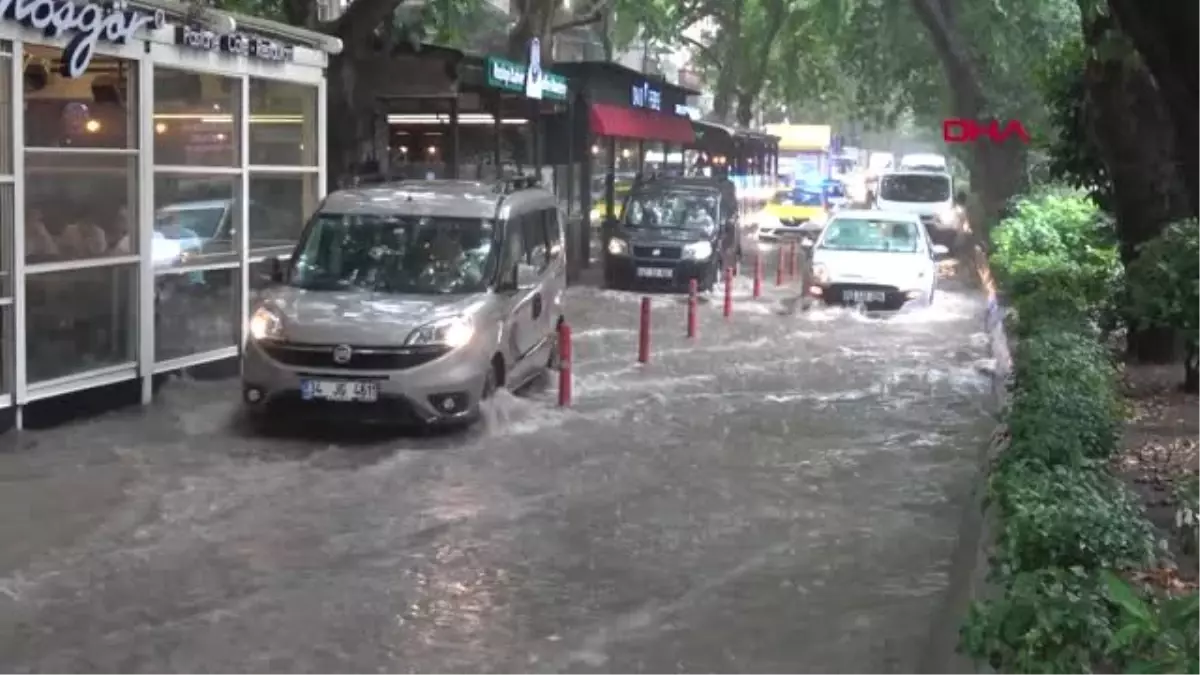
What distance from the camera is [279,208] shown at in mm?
15383

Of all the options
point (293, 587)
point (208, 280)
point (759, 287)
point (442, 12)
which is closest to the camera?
point (293, 587)

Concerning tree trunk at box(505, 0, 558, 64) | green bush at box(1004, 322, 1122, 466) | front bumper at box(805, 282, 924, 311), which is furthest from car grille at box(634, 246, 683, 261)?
green bush at box(1004, 322, 1122, 466)

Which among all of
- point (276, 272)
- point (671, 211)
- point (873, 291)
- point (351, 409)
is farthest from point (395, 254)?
point (671, 211)

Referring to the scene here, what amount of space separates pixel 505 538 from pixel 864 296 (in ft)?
44.7

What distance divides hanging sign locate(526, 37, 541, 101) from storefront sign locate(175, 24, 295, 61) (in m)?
7.23

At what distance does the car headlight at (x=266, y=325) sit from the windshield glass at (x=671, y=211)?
14.8 m

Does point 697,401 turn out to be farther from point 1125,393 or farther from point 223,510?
point 223,510

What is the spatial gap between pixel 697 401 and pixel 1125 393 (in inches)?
154

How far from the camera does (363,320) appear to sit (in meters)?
11.2

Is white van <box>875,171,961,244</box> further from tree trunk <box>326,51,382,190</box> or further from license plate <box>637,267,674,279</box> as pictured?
tree trunk <box>326,51,382,190</box>

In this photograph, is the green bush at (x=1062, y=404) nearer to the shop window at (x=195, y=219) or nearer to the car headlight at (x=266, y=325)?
the car headlight at (x=266, y=325)

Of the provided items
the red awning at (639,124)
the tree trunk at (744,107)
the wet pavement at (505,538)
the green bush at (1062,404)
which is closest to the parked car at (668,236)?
the red awning at (639,124)

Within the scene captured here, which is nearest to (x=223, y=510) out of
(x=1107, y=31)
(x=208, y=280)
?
(x=208, y=280)

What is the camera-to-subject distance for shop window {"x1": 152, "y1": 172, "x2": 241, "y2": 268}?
1308 centimetres
